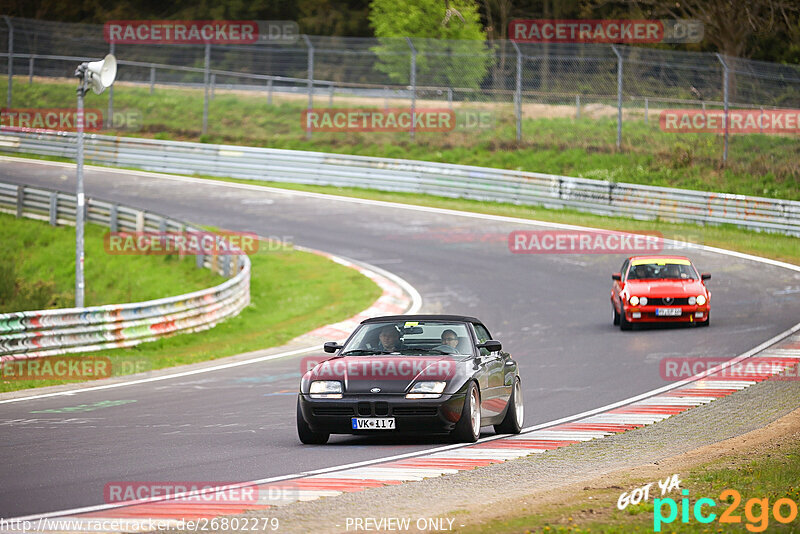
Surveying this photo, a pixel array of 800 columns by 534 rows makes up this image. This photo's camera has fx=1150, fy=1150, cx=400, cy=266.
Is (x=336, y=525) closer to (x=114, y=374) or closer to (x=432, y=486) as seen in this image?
(x=432, y=486)

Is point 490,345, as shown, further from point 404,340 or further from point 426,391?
point 426,391

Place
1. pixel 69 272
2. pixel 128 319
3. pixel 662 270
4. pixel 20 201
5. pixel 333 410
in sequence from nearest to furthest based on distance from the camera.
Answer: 1. pixel 333 410
2. pixel 128 319
3. pixel 662 270
4. pixel 69 272
5. pixel 20 201

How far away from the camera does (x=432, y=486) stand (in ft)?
29.1

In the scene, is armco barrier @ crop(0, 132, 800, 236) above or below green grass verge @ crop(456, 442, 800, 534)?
above

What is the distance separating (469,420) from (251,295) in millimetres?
16677

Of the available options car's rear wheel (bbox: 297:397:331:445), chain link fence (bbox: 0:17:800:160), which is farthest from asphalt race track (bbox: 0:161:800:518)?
chain link fence (bbox: 0:17:800:160)

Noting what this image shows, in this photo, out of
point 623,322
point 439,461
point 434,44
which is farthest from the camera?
point 434,44

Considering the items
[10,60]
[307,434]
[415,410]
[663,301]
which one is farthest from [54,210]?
[415,410]

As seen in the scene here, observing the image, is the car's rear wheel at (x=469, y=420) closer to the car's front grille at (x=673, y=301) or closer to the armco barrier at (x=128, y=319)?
the armco barrier at (x=128, y=319)

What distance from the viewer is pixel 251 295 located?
2733 centimetres

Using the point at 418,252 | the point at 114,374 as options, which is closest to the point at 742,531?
the point at 114,374

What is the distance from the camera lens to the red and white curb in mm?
7719

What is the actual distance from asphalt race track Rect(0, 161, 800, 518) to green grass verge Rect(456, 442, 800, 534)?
9.79 ft

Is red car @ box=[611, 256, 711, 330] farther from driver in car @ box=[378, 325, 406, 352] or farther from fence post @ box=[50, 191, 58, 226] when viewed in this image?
fence post @ box=[50, 191, 58, 226]
